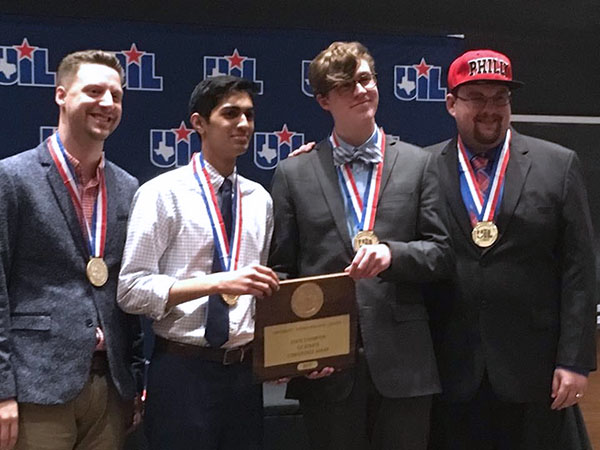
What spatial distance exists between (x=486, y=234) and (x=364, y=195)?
0.49 meters

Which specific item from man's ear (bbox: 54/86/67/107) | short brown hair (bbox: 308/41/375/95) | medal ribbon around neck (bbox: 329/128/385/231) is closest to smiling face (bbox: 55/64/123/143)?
man's ear (bbox: 54/86/67/107)

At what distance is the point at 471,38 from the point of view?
4.24 meters

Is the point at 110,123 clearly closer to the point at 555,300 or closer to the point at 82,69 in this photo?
the point at 82,69

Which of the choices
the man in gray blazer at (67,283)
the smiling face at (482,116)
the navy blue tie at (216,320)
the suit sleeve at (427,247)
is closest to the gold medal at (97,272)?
the man in gray blazer at (67,283)

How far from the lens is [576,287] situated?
251 centimetres

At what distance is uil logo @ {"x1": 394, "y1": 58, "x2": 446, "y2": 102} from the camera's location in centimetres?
417

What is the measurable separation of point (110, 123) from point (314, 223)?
78 centimetres

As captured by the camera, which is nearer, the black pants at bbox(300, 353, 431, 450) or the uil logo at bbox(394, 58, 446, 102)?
the black pants at bbox(300, 353, 431, 450)

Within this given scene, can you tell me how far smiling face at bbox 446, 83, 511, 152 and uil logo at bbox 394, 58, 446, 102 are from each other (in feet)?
4.85

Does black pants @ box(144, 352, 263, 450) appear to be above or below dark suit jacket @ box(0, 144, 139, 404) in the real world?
below

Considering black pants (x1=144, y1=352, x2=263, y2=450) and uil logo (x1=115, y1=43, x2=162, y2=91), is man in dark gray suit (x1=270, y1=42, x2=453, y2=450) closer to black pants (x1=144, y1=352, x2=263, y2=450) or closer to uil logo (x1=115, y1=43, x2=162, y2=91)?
black pants (x1=144, y1=352, x2=263, y2=450)

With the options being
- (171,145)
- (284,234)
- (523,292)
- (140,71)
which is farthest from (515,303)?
(140,71)

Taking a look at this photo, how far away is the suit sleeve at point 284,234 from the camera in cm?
241

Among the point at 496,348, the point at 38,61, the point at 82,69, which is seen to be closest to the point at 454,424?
the point at 496,348
